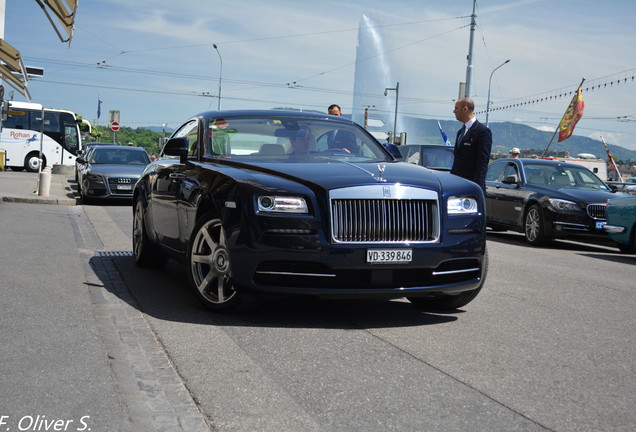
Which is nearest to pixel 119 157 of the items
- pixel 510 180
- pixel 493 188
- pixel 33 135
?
pixel 493 188

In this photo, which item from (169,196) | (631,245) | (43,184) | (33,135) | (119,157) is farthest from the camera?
(33,135)

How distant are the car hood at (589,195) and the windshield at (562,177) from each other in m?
0.40

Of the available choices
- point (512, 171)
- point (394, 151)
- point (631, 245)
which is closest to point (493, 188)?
point (512, 171)

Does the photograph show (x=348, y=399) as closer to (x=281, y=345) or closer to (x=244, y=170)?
(x=281, y=345)

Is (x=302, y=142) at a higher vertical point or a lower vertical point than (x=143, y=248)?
higher

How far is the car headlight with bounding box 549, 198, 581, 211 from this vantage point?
14461 mm

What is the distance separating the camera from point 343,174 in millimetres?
6020

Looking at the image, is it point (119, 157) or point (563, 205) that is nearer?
point (563, 205)

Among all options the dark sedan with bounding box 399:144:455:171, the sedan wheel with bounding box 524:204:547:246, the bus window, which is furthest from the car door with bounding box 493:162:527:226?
the bus window

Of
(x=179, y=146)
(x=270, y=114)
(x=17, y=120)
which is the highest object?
(x=17, y=120)

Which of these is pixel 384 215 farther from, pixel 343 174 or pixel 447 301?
pixel 447 301

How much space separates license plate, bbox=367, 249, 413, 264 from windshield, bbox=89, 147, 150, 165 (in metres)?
17.9

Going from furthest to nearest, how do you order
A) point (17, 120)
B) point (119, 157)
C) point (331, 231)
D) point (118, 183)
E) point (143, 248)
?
point (17, 120)
point (119, 157)
point (118, 183)
point (143, 248)
point (331, 231)

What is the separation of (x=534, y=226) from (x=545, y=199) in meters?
0.53
